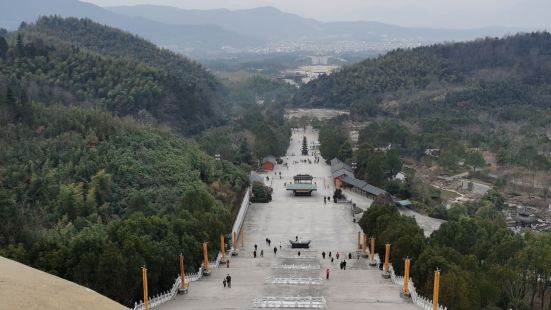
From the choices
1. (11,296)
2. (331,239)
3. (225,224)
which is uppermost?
(11,296)

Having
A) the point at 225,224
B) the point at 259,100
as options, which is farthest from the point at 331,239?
the point at 259,100

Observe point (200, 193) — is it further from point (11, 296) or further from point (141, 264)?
point (11, 296)

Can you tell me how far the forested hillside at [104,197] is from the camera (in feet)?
71.0

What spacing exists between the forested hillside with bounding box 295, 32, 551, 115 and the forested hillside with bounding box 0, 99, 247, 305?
5921 centimetres

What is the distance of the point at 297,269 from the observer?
2525cm

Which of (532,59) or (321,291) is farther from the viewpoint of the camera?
(532,59)

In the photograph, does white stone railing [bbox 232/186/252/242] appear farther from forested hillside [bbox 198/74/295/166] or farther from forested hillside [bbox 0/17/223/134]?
forested hillside [bbox 0/17/223/134]

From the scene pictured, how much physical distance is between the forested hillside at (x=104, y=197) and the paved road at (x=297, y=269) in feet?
7.27

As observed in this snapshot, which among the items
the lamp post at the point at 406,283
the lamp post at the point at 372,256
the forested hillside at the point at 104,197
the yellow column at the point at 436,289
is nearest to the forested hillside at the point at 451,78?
the forested hillside at the point at 104,197

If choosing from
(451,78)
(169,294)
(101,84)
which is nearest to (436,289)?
(169,294)

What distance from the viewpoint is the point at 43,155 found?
129ft

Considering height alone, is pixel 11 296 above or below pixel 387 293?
above

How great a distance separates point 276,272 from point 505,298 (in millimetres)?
9805

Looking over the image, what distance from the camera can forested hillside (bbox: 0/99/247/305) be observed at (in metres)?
21.6
